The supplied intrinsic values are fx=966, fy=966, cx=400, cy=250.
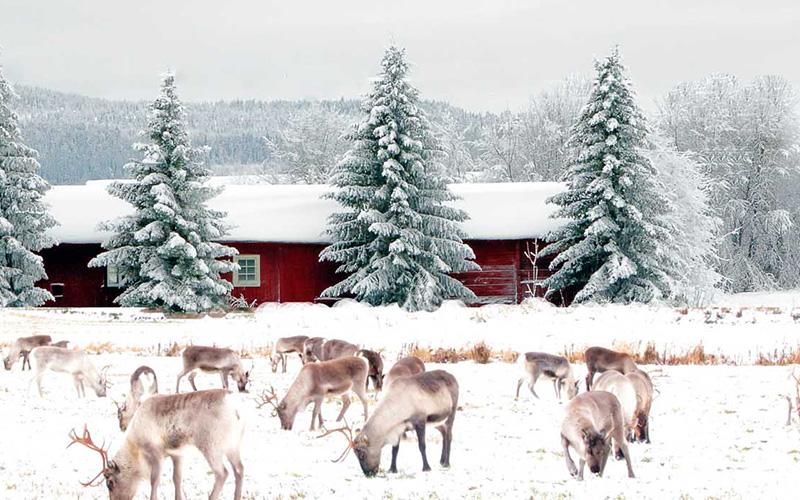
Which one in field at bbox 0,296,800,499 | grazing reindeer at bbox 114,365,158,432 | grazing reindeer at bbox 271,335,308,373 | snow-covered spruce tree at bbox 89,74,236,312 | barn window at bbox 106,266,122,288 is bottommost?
field at bbox 0,296,800,499

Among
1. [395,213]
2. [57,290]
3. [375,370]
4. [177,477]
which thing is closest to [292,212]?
[395,213]

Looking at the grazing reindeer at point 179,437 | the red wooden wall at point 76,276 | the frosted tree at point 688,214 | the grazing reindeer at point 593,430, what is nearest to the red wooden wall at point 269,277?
the red wooden wall at point 76,276

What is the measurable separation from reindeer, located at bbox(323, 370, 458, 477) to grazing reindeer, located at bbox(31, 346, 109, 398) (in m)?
6.42

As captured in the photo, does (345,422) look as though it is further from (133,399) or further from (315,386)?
(133,399)

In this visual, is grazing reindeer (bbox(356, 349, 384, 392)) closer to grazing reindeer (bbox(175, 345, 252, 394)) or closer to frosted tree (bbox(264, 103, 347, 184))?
grazing reindeer (bbox(175, 345, 252, 394))

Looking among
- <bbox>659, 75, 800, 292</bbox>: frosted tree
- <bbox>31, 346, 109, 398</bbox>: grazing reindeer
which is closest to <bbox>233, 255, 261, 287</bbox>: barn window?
<bbox>31, 346, 109, 398</bbox>: grazing reindeer

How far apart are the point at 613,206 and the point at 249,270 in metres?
13.6

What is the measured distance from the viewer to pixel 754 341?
73.2 ft

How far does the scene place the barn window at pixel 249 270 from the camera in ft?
119

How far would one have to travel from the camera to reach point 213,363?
14922 mm

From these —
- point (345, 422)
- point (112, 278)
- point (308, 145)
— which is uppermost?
point (308, 145)

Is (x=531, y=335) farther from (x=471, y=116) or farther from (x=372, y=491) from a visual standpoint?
(x=471, y=116)

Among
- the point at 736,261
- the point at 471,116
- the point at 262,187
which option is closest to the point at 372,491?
the point at 262,187

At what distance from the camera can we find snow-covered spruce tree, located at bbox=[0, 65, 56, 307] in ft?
108
